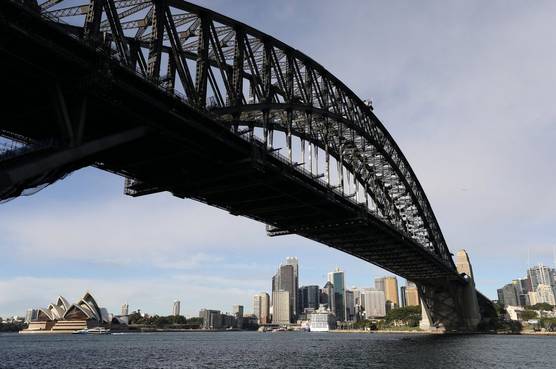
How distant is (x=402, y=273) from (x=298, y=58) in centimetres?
7884

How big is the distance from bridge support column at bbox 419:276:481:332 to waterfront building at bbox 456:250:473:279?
104 inches

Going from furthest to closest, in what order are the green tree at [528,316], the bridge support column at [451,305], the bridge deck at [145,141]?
the green tree at [528,316] → the bridge support column at [451,305] → the bridge deck at [145,141]

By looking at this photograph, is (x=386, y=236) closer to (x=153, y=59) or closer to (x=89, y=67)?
(x=153, y=59)

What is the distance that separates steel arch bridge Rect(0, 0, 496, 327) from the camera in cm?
2436

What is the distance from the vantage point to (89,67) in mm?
25516

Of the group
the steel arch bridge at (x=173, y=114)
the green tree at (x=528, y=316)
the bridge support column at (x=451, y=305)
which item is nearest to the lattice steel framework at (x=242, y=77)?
the steel arch bridge at (x=173, y=114)

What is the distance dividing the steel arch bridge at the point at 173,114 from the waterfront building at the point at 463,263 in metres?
66.9

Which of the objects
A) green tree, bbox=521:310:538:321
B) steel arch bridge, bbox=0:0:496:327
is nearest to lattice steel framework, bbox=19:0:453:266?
steel arch bridge, bbox=0:0:496:327

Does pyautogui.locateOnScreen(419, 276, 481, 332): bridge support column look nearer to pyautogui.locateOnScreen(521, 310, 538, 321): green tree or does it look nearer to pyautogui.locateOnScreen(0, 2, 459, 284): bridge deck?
pyautogui.locateOnScreen(521, 310, 538, 321): green tree

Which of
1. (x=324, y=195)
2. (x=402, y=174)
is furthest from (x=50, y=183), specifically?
(x=402, y=174)

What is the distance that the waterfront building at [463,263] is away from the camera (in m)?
133

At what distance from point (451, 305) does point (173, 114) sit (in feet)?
398

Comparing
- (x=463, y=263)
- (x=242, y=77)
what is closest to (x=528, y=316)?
(x=463, y=263)

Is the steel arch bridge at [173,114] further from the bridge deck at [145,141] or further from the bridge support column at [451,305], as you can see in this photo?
the bridge support column at [451,305]
